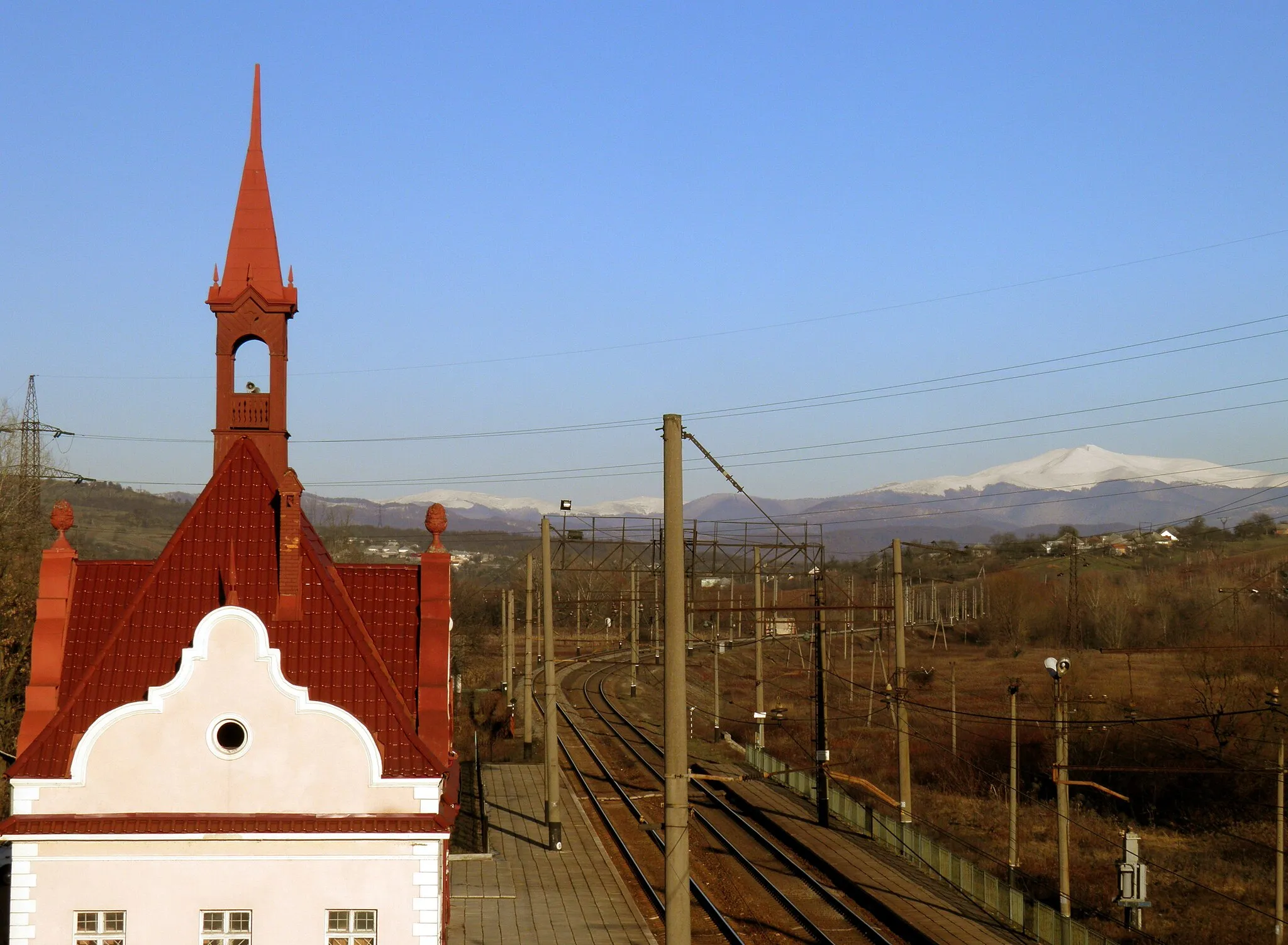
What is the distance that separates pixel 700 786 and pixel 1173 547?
356ft

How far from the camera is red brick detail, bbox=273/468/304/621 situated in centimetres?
1819

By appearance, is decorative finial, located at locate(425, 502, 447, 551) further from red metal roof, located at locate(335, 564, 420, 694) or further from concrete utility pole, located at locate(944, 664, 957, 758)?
concrete utility pole, located at locate(944, 664, 957, 758)

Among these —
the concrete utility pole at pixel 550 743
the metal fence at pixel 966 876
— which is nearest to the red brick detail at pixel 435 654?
the concrete utility pole at pixel 550 743

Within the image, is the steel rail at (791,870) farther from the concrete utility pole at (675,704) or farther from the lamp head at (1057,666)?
the concrete utility pole at (675,704)

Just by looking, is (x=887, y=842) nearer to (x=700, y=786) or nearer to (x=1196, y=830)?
(x=700, y=786)

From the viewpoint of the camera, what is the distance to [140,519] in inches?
6280

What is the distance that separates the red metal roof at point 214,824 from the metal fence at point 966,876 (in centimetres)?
1148

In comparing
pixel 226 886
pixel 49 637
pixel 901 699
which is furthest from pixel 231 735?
pixel 901 699

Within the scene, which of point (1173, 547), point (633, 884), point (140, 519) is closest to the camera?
point (633, 884)

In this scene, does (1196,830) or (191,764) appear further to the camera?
(1196,830)

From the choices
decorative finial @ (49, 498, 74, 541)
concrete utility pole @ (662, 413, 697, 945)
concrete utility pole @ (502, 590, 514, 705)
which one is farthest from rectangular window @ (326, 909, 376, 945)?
concrete utility pole @ (502, 590, 514, 705)

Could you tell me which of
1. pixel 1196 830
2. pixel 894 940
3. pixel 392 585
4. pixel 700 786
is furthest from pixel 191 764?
pixel 1196 830

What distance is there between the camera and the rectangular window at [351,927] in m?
16.9

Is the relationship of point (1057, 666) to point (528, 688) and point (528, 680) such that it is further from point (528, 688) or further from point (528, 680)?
point (528, 688)
